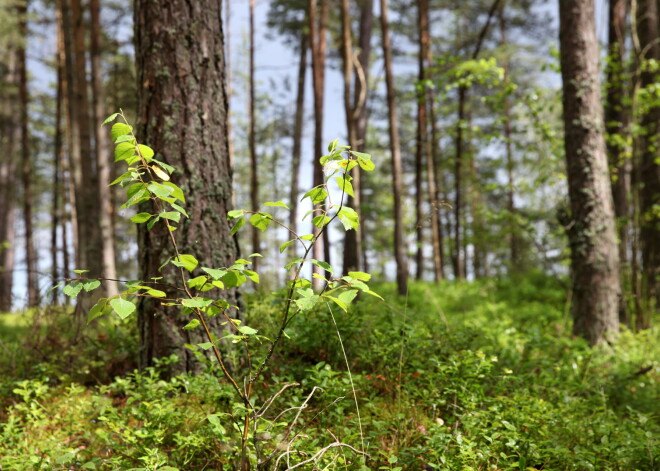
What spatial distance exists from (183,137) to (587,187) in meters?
4.56

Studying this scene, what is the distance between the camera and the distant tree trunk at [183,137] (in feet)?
10.8

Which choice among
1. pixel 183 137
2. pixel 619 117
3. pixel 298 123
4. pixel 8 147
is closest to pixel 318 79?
pixel 298 123

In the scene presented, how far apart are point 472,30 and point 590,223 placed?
18357 millimetres

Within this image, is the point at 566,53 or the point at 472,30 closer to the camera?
the point at 566,53

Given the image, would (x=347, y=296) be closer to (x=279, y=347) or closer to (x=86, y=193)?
(x=279, y=347)

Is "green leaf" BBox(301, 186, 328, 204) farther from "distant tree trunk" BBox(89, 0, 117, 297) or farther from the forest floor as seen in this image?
"distant tree trunk" BBox(89, 0, 117, 297)

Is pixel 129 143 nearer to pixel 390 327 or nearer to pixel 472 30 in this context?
pixel 390 327

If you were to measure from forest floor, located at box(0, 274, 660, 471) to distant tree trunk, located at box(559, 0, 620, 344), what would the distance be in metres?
1.02

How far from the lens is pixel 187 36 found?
349 cm

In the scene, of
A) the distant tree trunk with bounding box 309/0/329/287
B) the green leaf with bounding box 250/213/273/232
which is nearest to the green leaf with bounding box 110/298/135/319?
the green leaf with bounding box 250/213/273/232

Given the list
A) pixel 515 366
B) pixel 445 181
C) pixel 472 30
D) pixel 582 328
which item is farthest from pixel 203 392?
pixel 445 181

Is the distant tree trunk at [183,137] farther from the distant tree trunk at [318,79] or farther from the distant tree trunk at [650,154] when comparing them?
the distant tree trunk at [650,154]

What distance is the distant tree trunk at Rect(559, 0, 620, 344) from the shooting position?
526cm

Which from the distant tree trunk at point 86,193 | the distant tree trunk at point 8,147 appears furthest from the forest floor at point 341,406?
the distant tree trunk at point 8,147
